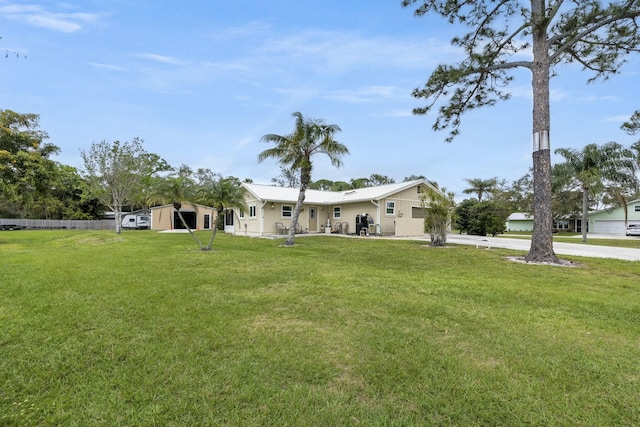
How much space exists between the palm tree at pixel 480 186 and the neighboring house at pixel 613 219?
11.6m

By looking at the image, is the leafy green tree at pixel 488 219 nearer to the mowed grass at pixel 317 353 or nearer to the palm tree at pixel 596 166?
the palm tree at pixel 596 166

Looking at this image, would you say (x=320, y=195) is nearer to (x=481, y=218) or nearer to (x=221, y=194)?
(x=481, y=218)

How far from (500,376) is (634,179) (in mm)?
31165

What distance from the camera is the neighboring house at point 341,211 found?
19.3 m

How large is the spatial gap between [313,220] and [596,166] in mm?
20382

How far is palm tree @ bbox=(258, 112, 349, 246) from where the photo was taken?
527 inches

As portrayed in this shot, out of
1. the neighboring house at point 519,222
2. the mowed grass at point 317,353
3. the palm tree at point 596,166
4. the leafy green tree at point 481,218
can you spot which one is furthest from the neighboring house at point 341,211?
the neighboring house at point 519,222

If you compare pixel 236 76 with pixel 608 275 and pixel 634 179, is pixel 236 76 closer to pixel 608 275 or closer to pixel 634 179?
pixel 608 275

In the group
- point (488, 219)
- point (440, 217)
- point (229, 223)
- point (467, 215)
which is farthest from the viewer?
point (229, 223)

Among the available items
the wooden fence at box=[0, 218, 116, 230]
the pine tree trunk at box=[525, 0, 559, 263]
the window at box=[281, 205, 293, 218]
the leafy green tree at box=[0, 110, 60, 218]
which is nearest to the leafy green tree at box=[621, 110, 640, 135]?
the pine tree trunk at box=[525, 0, 559, 263]

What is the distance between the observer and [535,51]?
928 centimetres

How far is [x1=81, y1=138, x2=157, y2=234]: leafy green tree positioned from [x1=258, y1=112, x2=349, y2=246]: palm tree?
1797 cm

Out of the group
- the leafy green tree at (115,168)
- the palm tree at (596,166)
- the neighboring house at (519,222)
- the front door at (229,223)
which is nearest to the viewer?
the palm tree at (596,166)

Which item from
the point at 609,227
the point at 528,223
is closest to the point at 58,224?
the point at 528,223
